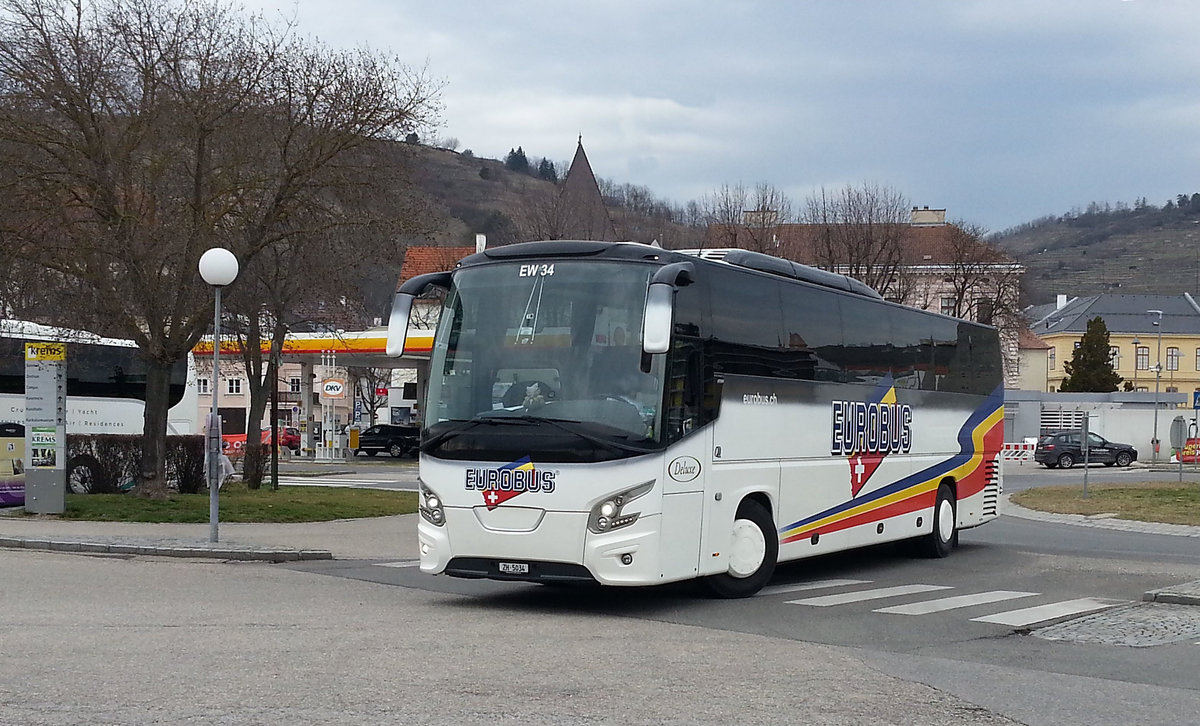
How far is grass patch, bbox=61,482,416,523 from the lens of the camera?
2142 cm

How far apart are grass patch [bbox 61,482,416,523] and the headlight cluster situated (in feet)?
29.8

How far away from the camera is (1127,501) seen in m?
30.4

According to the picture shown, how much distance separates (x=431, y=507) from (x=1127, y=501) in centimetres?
2321

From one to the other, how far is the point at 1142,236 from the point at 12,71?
146m

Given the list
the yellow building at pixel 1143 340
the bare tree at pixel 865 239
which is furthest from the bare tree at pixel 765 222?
the yellow building at pixel 1143 340

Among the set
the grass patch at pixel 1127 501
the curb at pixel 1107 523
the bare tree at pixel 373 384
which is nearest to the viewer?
the curb at pixel 1107 523

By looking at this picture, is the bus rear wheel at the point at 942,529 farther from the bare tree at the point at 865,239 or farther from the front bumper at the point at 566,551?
the bare tree at the point at 865,239

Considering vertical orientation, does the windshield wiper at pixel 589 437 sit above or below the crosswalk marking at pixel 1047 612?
above

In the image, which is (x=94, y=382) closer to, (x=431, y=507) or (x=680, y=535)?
(x=431, y=507)

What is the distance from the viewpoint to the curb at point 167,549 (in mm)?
16281

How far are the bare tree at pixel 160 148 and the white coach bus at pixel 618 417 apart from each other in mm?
10675

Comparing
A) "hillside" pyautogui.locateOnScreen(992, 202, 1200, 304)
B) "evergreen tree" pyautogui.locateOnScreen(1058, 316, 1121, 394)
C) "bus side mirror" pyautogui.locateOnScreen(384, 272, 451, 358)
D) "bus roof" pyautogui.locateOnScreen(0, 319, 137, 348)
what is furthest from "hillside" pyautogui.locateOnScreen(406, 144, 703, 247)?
"hillside" pyautogui.locateOnScreen(992, 202, 1200, 304)

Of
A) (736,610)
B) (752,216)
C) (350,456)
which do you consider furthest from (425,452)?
(350,456)

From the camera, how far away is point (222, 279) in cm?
1692
